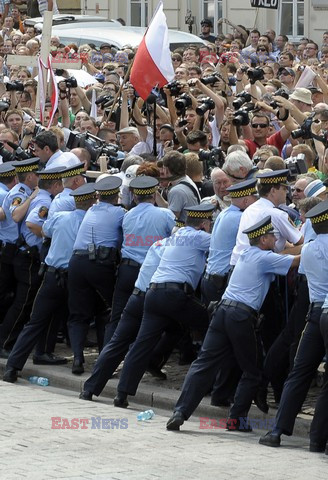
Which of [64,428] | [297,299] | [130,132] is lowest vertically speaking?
[64,428]

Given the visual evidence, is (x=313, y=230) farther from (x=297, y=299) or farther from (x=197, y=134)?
(x=197, y=134)

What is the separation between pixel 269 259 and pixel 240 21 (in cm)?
2279

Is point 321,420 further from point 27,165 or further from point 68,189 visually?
point 27,165

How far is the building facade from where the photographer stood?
32.8m

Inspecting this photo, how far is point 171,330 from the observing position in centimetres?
1309

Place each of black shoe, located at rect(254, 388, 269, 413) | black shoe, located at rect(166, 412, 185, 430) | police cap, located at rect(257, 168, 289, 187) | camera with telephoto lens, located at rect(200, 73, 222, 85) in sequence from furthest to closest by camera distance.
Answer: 1. camera with telephoto lens, located at rect(200, 73, 222, 85)
2. black shoe, located at rect(254, 388, 269, 413)
3. police cap, located at rect(257, 168, 289, 187)
4. black shoe, located at rect(166, 412, 185, 430)

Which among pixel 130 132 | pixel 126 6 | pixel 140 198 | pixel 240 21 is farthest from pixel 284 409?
pixel 126 6

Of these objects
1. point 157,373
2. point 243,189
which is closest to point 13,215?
point 157,373

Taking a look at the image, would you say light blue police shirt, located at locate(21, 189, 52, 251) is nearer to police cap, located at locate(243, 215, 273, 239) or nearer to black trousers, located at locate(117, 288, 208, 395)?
black trousers, located at locate(117, 288, 208, 395)

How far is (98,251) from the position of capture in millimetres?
13352

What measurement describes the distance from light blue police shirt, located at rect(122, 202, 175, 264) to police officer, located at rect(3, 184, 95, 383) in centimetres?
82

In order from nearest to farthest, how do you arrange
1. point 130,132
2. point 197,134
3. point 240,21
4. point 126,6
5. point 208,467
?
point 208,467, point 197,134, point 130,132, point 240,21, point 126,6

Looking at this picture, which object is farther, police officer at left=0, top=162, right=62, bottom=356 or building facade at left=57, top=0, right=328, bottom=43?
building facade at left=57, top=0, right=328, bottom=43

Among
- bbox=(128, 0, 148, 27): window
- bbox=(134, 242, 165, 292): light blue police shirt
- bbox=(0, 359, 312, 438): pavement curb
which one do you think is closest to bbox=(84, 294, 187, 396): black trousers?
bbox=(134, 242, 165, 292): light blue police shirt
